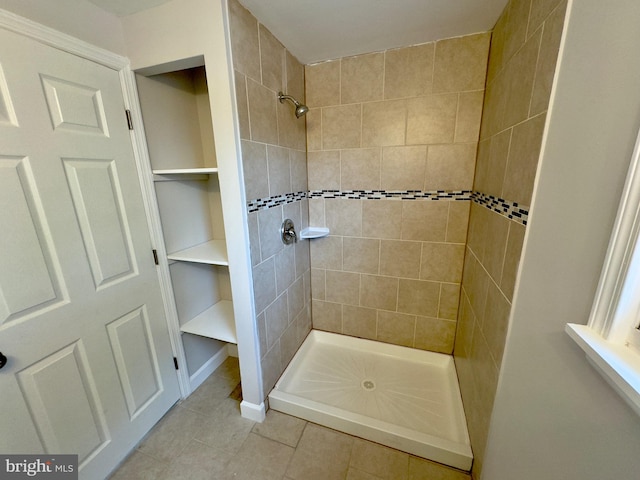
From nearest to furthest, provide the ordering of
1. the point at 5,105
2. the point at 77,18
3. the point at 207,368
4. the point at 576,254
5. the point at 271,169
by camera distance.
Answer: the point at 576,254 < the point at 5,105 < the point at 77,18 < the point at 271,169 < the point at 207,368

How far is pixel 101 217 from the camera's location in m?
1.12

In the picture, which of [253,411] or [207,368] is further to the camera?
[207,368]

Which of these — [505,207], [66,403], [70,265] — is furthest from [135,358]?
Answer: [505,207]

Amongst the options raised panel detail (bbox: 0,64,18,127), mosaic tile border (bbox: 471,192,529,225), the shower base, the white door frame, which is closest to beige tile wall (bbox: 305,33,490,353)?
the shower base

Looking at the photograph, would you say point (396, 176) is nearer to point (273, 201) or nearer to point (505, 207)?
point (505, 207)

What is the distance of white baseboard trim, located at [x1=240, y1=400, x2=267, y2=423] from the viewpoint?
1491 millimetres

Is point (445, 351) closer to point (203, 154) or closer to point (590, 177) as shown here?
point (590, 177)

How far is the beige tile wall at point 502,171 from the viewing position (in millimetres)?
826

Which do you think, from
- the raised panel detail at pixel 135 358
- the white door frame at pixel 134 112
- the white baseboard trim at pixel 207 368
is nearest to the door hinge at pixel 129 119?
the white door frame at pixel 134 112


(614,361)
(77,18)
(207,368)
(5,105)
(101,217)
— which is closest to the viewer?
(614,361)

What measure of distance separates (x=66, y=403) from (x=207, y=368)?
35.2 inches

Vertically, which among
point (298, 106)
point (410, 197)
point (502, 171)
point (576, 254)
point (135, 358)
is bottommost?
point (135, 358)

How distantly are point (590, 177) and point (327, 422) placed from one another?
1643 mm

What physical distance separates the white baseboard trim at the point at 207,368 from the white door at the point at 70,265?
1.20 ft
